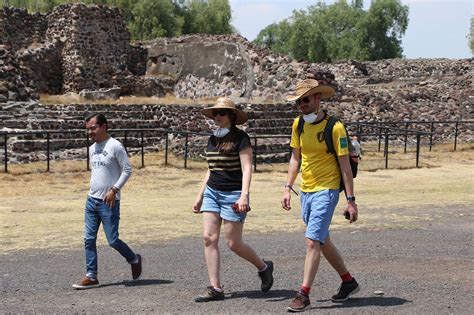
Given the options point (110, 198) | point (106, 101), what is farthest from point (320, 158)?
point (106, 101)

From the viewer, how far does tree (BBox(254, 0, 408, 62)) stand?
61.9m

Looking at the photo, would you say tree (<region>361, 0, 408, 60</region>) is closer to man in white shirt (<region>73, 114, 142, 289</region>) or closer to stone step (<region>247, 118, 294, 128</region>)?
stone step (<region>247, 118, 294, 128</region>)

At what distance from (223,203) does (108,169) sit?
3.98ft

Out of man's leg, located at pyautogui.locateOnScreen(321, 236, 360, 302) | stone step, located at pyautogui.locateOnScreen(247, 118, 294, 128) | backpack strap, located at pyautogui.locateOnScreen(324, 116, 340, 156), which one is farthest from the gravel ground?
stone step, located at pyautogui.locateOnScreen(247, 118, 294, 128)

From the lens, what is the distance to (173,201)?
1227cm

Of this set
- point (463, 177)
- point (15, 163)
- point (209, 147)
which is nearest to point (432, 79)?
point (463, 177)

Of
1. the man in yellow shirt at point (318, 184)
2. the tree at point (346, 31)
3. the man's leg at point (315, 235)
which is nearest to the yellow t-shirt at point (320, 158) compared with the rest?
the man in yellow shirt at point (318, 184)

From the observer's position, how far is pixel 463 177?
1605 cm

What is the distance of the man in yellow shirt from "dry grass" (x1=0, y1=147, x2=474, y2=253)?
136 inches

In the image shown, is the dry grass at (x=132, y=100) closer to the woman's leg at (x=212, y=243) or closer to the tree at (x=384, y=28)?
the woman's leg at (x=212, y=243)

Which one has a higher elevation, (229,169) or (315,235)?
(229,169)

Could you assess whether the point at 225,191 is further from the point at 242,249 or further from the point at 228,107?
the point at 228,107

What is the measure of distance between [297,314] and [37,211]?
670cm

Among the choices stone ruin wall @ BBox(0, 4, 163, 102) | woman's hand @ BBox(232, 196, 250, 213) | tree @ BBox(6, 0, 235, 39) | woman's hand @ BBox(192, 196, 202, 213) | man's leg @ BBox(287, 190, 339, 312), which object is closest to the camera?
man's leg @ BBox(287, 190, 339, 312)
